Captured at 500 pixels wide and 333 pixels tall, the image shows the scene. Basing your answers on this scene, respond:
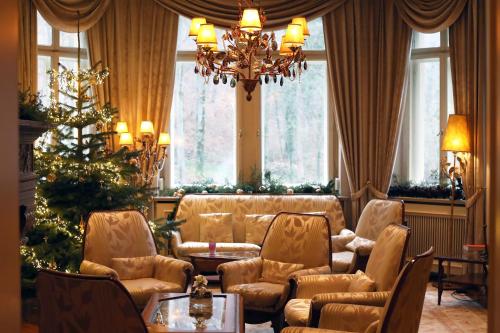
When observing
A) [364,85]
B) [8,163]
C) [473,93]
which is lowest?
[8,163]

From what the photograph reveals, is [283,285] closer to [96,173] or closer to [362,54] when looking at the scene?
[96,173]

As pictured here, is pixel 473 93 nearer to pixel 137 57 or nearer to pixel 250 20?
pixel 250 20

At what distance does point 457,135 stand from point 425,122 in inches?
41.7

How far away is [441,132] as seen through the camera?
7.76 m

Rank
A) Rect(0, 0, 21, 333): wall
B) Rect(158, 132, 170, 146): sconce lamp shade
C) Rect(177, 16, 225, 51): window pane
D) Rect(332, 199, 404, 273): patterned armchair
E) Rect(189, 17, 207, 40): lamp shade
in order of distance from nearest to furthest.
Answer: Rect(0, 0, 21, 333): wall
Rect(189, 17, 207, 40): lamp shade
Rect(332, 199, 404, 273): patterned armchair
Rect(158, 132, 170, 146): sconce lamp shade
Rect(177, 16, 225, 51): window pane

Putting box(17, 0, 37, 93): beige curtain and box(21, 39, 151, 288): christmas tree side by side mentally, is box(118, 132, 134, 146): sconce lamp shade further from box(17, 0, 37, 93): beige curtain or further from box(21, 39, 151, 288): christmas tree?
box(21, 39, 151, 288): christmas tree

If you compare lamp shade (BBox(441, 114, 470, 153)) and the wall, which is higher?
lamp shade (BBox(441, 114, 470, 153))

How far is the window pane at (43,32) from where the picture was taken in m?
7.84

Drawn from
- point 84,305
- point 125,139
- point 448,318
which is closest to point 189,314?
point 84,305

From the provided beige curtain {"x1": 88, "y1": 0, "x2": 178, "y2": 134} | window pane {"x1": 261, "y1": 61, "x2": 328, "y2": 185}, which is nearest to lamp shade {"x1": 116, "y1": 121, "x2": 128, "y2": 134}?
beige curtain {"x1": 88, "y1": 0, "x2": 178, "y2": 134}

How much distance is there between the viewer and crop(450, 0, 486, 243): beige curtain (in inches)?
278

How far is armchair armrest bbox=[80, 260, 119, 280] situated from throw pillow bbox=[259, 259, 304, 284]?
43.6 inches

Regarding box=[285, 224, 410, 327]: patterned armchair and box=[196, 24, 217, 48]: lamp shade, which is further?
box=[196, 24, 217, 48]: lamp shade

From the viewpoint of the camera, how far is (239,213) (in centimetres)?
767
